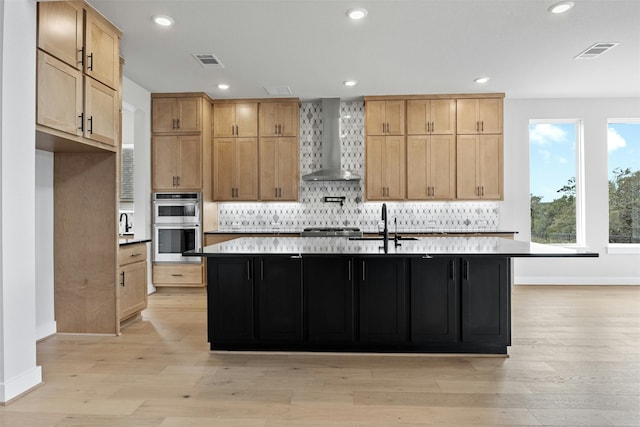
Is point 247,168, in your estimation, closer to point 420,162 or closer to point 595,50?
point 420,162

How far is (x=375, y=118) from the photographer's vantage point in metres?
6.27

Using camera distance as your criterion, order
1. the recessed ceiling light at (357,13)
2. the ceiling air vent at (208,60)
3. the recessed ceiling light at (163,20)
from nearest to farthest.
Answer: the recessed ceiling light at (357,13) → the recessed ceiling light at (163,20) → the ceiling air vent at (208,60)

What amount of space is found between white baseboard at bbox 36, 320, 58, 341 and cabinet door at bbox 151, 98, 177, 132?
10.0 ft

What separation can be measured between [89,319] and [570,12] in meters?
5.06

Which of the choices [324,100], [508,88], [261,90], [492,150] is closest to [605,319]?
[492,150]

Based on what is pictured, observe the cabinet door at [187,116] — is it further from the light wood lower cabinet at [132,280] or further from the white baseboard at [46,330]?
the white baseboard at [46,330]

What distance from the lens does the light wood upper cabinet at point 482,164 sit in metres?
6.20

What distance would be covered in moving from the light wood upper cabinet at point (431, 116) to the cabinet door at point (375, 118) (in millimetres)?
385

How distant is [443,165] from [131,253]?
438cm

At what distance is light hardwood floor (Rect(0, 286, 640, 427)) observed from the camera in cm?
230

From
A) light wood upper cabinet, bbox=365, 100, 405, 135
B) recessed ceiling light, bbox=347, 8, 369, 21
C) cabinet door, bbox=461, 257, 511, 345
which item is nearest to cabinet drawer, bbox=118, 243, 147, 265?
recessed ceiling light, bbox=347, 8, 369, 21

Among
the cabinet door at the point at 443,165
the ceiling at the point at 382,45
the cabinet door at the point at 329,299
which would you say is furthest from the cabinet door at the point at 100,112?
the cabinet door at the point at 443,165

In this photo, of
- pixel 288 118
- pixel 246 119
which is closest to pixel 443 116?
pixel 288 118

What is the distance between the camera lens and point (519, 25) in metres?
3.81
